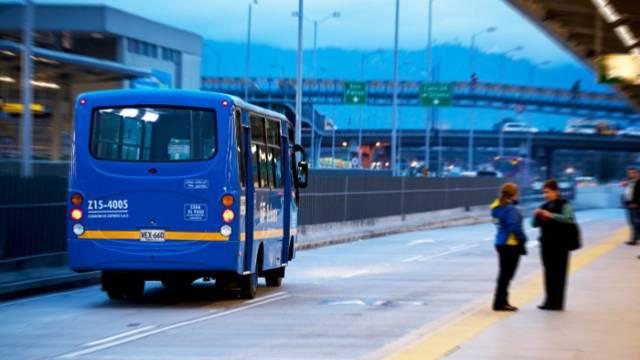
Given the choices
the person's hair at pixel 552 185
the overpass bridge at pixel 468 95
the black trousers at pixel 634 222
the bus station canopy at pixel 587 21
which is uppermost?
the overpass bridge at pixel 468 95

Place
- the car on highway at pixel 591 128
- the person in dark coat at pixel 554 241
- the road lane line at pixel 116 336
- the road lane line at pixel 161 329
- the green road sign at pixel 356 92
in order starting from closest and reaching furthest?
the road lane line at pixel 161 329, the road lane line at pixel 116 336, the person in dark coat at pixel 554 241, the green road sign at pixel 356 92, the car on highway at pixel 591 128

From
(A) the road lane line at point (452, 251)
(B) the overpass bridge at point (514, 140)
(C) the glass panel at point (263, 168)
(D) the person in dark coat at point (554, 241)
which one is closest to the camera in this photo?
(D) the person in dark coat at point (554, 241)

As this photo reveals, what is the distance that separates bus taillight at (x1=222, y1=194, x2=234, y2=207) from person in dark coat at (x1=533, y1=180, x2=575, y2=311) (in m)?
4.23

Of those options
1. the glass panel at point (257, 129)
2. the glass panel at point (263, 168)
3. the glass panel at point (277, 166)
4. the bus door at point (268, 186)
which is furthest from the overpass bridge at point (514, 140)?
the glass panel at point (257, 129)

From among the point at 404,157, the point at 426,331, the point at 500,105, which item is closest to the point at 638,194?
the point at 426,331

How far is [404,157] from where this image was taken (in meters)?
190

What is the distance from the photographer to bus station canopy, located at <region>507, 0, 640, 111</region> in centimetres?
2316

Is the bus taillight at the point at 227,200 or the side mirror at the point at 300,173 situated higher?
the side mirror at the point at 300,173

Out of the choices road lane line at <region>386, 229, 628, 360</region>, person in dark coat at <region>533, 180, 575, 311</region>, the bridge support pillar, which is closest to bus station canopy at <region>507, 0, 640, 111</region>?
road lane line at <region>386, 229, 628, 360</region>

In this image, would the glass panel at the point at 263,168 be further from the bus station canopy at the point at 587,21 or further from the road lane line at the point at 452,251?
the road lane line at the point at 452,251

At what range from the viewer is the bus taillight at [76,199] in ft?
A: 53.9

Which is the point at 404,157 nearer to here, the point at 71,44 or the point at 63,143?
the point at 71,44

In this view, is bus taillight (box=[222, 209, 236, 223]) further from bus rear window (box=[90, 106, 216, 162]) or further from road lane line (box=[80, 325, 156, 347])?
road lane line (box=[80, 325, 156, 347])

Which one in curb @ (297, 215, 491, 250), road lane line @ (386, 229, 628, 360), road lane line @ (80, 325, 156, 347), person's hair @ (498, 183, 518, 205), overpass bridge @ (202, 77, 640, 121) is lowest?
curb @ (297, 215, 491, 250)
